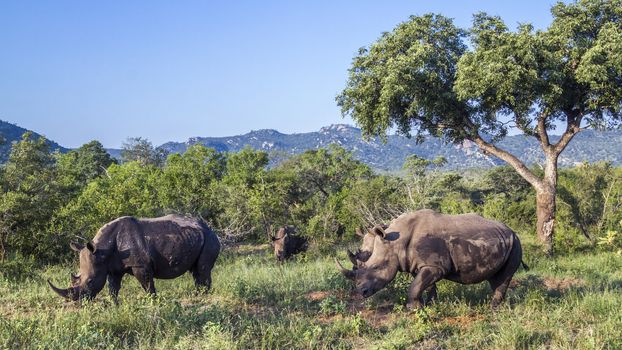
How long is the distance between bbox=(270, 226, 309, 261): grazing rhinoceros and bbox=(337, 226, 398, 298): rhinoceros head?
10076mm

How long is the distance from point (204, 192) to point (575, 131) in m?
14.4

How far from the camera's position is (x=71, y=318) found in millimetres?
6992

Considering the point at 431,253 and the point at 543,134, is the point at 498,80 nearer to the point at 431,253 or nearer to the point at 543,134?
the point at 543,134

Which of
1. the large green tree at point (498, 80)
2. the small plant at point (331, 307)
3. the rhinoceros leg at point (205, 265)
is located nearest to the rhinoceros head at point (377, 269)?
the small plant at point (331, 307)

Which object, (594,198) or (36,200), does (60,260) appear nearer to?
(36,200)

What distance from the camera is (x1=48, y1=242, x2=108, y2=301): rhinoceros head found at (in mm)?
8336

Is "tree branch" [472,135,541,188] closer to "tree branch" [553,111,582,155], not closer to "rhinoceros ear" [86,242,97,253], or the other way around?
"tree branch" [553,111,582,155]

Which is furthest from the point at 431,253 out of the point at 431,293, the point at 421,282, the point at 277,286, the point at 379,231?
the point at 277,286

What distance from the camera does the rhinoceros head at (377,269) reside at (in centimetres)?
762

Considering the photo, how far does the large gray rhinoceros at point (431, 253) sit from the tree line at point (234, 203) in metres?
8.35

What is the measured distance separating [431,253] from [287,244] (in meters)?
11.0

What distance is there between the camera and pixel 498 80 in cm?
1420

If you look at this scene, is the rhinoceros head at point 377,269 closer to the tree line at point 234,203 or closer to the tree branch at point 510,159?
the tree line at point 234,203

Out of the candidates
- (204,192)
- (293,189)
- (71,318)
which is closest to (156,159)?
(293,189)
